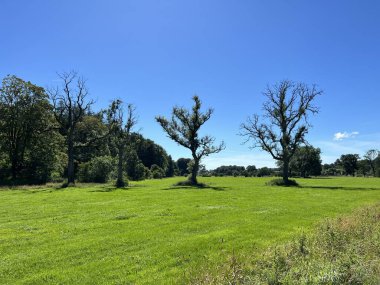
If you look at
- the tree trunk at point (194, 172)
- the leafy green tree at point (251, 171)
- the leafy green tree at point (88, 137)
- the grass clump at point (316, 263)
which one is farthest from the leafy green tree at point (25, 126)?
the leafy green tree at point (251, 171)

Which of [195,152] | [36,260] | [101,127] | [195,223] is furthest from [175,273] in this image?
[101,127]

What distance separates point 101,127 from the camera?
261ft

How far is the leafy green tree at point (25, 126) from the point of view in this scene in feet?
176

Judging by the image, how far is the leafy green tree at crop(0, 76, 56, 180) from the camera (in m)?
53.7

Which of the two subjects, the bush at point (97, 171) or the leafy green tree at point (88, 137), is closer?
the bush at point (97, 171)

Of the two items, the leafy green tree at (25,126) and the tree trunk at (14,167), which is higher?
the leafy green tree at (25,126)

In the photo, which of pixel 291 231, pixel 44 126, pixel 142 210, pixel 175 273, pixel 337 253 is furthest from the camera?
pixel 44 126

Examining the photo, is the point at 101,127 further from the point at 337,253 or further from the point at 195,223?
the point at 337,253

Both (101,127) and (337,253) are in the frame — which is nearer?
(337,253)

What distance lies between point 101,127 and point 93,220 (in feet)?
218

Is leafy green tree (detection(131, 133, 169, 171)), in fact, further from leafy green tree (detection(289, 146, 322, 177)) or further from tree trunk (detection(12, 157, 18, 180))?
tree trunk (detection(12, 157, 18, 180))

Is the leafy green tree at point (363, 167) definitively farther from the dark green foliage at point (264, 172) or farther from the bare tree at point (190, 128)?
the bare tree at point (190, 128)

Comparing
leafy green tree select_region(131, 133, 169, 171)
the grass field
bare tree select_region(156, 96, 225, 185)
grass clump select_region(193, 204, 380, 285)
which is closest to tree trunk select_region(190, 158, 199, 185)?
bare tree select_region(156, 96, 225, 185)

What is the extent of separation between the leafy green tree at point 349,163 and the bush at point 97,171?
123m
